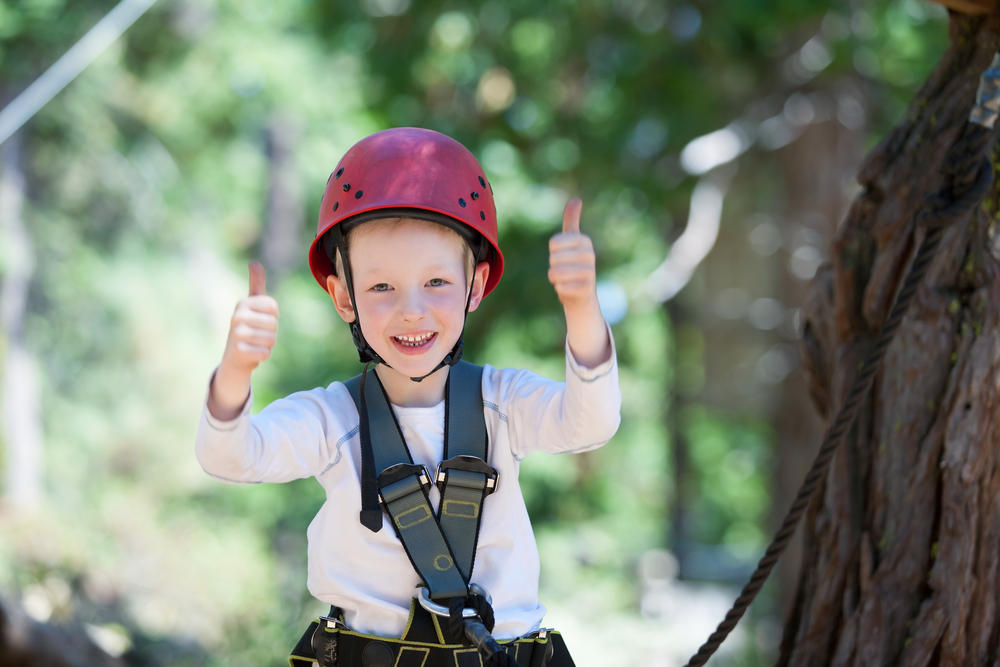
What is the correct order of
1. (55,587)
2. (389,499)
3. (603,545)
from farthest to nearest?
(603,545) → (55,587) → (389,499)

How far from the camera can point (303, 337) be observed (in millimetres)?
13734

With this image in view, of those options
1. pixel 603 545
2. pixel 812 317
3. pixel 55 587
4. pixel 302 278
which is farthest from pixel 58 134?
pixel 812 317

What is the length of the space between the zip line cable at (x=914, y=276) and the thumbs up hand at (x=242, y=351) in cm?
133

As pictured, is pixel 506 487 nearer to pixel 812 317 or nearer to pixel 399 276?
pixel 399 276

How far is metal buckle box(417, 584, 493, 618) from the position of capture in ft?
7.30

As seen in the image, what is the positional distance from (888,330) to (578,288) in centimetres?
99

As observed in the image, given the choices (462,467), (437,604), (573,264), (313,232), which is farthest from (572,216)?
(313,232)

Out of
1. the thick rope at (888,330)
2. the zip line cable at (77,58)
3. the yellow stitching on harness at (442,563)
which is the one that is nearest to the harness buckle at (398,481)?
the yellow stitching on harness at (442,563)

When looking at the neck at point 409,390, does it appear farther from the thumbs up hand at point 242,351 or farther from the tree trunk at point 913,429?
the tree trunk at point 913,429

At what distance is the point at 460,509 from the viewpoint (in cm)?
231

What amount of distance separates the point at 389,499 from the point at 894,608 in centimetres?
143

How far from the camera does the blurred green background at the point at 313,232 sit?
905 centimetres

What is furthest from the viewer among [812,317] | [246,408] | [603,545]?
[603,545]

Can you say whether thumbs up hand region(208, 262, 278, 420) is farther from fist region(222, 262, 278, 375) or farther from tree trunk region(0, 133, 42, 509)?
tree trunk region(0, 133, 42, 509)
